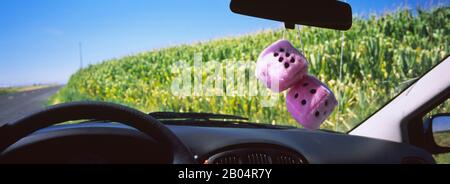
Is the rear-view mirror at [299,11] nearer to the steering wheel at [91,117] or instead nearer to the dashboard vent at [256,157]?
the dashboard vent at [256,157]

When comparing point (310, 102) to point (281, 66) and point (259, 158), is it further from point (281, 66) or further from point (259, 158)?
point (259, 158)

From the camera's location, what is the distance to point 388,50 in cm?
1045

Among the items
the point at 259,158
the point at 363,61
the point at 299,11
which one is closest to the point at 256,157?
the point at 259,158

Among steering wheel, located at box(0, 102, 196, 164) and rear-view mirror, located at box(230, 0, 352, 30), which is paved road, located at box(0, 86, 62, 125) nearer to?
rear-view mirror, located at box(230, 0, 352, 30)

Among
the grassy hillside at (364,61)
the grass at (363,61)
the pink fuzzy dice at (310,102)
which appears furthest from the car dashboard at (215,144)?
the grassy hillside at (364,61)

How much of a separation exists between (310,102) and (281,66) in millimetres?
257

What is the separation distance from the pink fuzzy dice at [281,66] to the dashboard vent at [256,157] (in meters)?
0.89

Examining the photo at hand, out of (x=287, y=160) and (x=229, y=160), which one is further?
(x=287, y=160)

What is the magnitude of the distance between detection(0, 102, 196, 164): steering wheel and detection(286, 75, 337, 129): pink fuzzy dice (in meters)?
1.38

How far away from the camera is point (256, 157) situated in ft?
6.97

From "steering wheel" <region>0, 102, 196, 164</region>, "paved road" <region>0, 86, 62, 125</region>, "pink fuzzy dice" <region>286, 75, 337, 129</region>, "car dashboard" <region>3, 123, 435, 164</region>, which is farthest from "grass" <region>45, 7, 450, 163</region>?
"steering wheel" <region>0, 102, 196, 164</region>

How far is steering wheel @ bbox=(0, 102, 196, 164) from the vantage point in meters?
1.73
